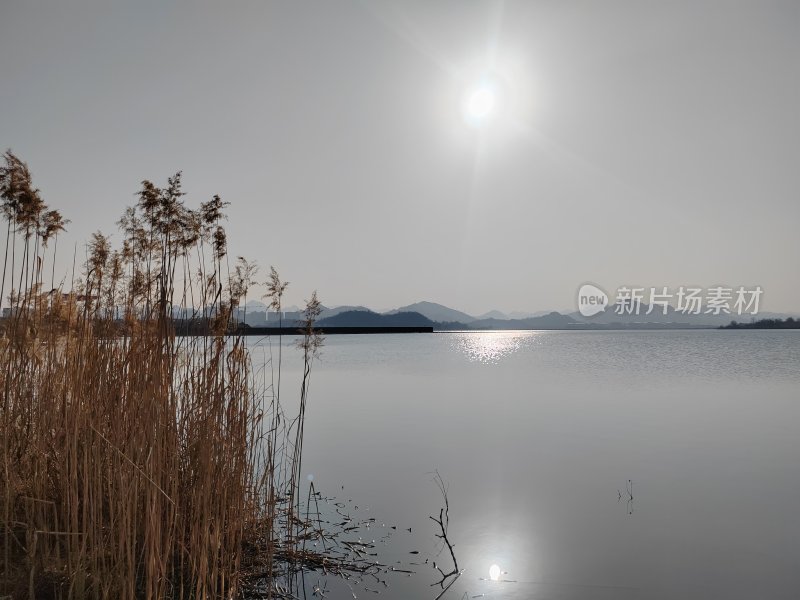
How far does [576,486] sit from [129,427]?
6901 millimetres

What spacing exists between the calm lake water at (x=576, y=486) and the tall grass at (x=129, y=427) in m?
1.47

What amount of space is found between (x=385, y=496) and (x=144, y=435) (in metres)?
4.96

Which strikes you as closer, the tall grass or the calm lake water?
the tall grass

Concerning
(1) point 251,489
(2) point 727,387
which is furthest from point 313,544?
(2) point 727,387

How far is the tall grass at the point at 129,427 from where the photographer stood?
10.9 ft

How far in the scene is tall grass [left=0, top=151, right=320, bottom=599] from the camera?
3.32 metres

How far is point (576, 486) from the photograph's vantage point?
8.59 m

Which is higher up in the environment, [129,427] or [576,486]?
[129,427]

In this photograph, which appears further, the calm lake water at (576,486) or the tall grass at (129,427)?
the calm lake water at (576,486)

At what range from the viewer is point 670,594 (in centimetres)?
510

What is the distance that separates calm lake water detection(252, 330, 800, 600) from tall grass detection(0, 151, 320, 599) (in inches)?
58.0

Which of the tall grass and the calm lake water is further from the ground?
the tall grass

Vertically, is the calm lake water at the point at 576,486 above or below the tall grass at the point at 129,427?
below

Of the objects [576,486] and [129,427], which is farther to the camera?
[576,486]
